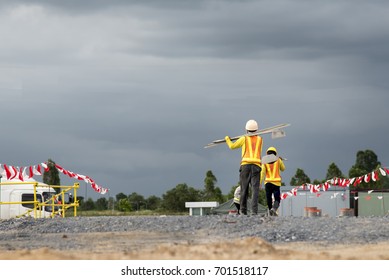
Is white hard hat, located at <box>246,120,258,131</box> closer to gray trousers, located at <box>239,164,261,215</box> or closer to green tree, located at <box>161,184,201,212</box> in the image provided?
gray trousers, located at <box>239,164,261,215</box>

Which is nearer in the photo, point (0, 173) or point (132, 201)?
point (0, 173)

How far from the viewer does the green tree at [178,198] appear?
233 feet

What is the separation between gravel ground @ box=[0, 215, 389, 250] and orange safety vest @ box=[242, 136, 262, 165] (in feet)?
7.15

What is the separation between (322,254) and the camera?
16.0 metres

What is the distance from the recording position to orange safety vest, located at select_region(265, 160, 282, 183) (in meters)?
24.5

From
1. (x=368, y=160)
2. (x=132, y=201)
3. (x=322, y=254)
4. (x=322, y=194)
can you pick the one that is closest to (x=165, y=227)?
(x=322, y=254)

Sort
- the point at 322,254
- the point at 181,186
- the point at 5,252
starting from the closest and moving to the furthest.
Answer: the point at 322,254, the point at 5,252, the point at 181,186

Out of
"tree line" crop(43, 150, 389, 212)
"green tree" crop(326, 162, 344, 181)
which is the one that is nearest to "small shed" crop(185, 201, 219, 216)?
"tree line" crop(43, 150, 389, 212)

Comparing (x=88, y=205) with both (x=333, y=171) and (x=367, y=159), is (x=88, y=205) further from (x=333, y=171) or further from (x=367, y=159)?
(x=367, y=159)

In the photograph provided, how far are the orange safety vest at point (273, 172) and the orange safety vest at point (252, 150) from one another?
143 cm

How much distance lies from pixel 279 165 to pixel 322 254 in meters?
8.80

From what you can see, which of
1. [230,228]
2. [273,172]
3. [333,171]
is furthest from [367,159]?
[230,228]

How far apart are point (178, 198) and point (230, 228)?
51686 millimetres
